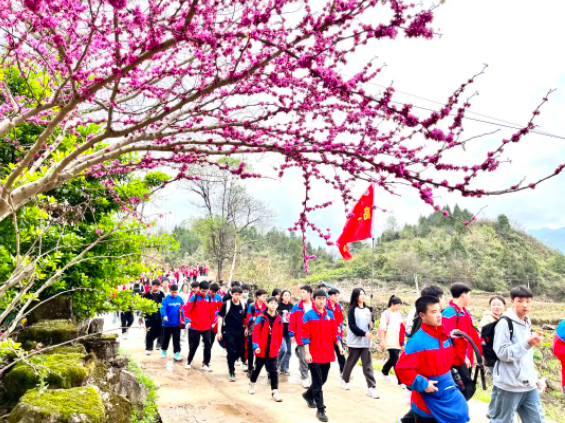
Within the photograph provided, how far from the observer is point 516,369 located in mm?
4156

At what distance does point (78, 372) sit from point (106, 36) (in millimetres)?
3209

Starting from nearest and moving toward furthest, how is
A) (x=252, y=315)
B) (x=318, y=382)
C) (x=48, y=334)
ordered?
1. (x=48, y=334)
2. (x=318, y=382)
3. (x=252, y=315)

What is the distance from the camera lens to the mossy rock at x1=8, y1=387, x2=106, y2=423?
2756 millimetres

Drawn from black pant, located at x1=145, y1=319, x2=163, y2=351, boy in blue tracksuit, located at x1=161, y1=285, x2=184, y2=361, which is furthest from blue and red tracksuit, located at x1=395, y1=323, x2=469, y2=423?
black pant, located at x1=145, y1=319, x2=163, y2=351

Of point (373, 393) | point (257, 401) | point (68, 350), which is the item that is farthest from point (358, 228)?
point (68, 350)

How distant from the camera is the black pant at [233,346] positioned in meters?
7.66

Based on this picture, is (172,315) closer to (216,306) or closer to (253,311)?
(216,306)

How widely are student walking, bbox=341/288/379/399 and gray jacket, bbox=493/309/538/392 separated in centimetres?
260

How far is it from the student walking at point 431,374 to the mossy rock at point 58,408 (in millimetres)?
2608

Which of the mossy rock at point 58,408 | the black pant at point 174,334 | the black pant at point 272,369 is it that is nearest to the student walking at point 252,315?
the black pant at point 272,369

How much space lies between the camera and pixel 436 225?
51.9 metres

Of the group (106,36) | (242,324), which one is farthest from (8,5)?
(242,324)

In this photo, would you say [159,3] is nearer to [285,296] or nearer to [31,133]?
[31,133]

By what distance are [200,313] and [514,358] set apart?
589cm
